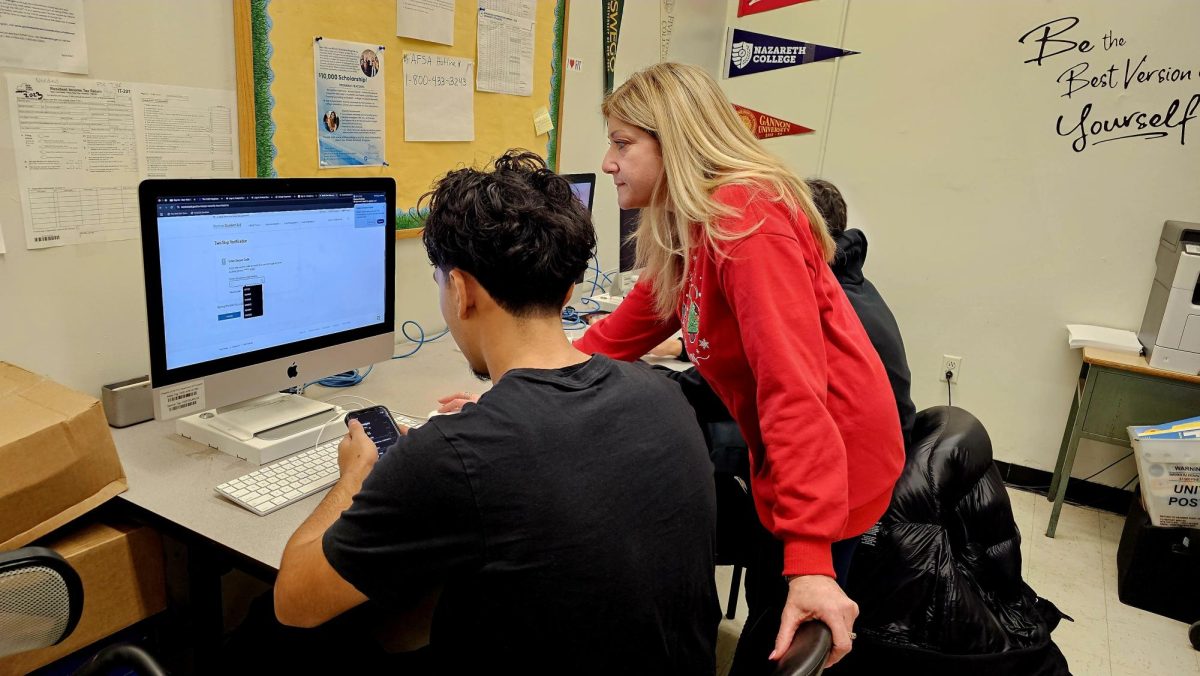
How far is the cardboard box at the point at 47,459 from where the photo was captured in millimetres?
1063

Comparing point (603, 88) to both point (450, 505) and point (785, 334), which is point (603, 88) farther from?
point (450, 505)

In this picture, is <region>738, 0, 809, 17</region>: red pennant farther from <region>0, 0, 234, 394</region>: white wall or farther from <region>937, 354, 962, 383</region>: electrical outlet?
<region>0, 0, 234, 394</region>: white wall

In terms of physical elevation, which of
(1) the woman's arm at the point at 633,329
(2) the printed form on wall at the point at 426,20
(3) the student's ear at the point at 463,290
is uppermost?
(2) the printed form on wall at the point at 426,20

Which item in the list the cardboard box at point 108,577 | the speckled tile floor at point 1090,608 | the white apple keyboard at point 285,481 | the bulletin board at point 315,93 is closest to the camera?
the cardboard box at point 108,577

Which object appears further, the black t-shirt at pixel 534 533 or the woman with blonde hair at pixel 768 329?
the woman with blonde hair at pixel 768 329

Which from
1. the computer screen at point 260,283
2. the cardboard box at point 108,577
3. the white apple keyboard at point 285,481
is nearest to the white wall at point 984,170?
the computer screen at point 260,283

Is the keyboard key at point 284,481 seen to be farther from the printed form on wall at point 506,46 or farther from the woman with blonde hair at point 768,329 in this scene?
the printed form on wall at point 506,46

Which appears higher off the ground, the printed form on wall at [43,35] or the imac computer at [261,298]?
the printed form on wall at [43,35]

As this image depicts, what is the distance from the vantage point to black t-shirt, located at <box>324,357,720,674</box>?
83 cm

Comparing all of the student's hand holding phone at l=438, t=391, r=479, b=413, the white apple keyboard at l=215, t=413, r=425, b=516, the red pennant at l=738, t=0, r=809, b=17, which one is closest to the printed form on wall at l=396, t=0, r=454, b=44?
the student's hand holding phone at l=438, t=391, r=479, b=413

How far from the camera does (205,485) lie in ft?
4.34

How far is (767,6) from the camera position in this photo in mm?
3414

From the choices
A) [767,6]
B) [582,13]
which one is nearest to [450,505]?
[582,13]

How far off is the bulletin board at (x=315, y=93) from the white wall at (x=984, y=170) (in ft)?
0.89
